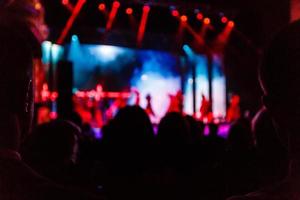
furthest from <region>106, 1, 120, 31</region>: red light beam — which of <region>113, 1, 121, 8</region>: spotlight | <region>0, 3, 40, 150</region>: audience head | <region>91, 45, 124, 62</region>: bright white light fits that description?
<region>0, 3, 40, 150</region>: audience head

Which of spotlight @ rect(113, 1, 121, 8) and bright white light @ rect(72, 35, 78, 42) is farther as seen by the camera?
bright white light @ rect(72, 35, 78, 42)

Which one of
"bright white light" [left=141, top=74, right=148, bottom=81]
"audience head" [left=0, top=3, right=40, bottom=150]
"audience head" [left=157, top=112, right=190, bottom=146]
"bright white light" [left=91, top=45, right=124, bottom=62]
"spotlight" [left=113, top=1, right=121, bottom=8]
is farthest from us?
"bright white light" [left=141, top=74, right=148, bottom=81]

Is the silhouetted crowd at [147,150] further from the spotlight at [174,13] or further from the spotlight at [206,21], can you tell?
the spotlight at [206,21]

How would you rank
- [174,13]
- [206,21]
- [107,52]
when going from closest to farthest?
[174,13] < [206,21] < [107,52]

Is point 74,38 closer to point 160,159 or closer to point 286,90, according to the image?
point 160,159

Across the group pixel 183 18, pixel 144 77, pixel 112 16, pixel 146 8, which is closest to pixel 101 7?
pixel 112 16

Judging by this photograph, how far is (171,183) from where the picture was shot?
2080mm

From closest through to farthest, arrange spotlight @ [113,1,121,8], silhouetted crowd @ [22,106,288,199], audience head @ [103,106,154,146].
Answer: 1. silhouetted crowd @ [22,106,288,199]
2. audience head @ [103,106,154,146]
3. spotlight @ [113,1,121,8]

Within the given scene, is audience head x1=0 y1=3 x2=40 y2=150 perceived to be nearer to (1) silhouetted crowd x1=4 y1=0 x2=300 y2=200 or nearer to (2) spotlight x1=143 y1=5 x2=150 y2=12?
(1) silhouetted crowd x1=4 y1=0 x2=300 y2=200

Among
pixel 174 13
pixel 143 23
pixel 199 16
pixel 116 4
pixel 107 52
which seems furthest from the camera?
pixel 107 52

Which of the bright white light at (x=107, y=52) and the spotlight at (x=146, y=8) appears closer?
the spotlight at (x=146, y=8)

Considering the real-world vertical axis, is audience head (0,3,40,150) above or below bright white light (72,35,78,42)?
below

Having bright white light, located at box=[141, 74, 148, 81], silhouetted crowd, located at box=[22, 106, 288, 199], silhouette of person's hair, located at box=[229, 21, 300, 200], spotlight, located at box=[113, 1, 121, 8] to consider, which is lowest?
silhouetted crowd, located at box=[22, 106, 288, 199]

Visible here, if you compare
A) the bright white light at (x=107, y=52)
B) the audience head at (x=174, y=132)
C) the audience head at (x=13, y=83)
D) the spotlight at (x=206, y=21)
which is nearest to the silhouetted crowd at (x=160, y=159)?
the audience head at (x=174, y=132)
